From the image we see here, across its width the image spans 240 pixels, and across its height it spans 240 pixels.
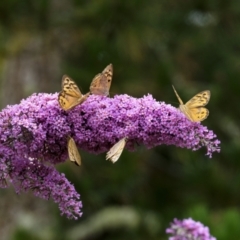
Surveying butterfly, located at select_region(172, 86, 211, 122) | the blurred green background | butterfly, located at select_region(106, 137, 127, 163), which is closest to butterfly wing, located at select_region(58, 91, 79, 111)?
butterfly, located at select_region(106, 137, 127, 163)

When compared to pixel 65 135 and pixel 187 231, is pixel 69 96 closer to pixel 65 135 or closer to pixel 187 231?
pixel 65 135

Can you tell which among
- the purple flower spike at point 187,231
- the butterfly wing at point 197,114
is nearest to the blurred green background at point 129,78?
the butterfly wing at point 197,114

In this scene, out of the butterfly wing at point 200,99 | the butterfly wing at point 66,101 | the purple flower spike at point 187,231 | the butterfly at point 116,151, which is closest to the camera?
the purple flower spike at point 187,231

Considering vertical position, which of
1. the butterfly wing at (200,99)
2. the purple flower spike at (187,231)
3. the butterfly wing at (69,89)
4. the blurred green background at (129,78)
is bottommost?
the purple flower spike at (187,231)

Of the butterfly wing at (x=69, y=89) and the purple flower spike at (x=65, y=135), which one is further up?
the butterfly wing at (x=69, y=89)

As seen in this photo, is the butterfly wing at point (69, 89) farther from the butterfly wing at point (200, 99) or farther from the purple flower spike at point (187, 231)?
the purple flower spike at point (187, 231)

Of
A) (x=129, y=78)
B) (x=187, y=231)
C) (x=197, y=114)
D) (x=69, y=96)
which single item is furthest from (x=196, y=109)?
(x=129, y=78)

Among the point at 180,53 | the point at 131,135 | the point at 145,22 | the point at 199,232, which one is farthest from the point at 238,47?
the point at 199,232

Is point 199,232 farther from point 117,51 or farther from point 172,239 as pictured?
point 117,51
